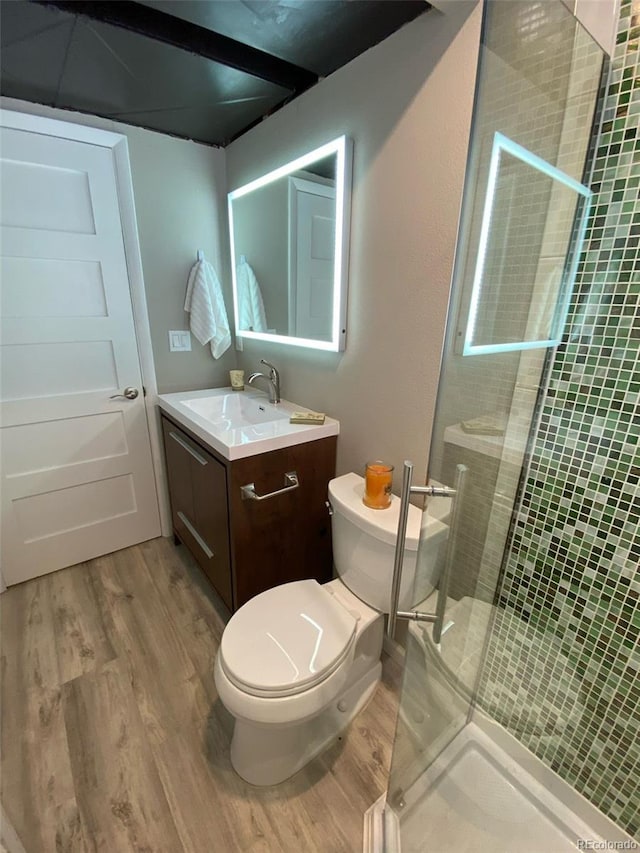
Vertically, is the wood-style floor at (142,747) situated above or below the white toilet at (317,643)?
below

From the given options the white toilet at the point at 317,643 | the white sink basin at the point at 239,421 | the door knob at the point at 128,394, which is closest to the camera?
the white toilet at the point at 317,643

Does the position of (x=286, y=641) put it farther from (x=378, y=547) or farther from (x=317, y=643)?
(x=378, y=547)

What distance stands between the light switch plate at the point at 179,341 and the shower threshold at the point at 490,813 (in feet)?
6.73

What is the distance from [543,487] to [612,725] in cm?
66

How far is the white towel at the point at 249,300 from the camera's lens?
1938mm

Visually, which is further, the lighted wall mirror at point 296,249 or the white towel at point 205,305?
the white towel at point 205,305

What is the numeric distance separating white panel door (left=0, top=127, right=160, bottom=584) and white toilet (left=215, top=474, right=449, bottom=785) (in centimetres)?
126

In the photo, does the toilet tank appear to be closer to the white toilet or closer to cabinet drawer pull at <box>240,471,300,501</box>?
the white toilet

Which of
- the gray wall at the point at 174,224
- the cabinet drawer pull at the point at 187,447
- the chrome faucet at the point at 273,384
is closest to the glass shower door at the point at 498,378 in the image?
the cabinet drawer pull at the point at 187,447

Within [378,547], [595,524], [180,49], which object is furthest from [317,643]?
[180,49]

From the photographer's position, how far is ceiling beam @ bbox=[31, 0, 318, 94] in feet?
3.59

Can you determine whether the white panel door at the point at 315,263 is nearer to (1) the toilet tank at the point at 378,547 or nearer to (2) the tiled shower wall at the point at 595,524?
(1) the toilet tank at the point at 378,547

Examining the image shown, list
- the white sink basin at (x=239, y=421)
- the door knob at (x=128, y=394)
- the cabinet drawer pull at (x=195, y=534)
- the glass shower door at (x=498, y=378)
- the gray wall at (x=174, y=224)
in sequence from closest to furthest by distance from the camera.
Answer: the glass shower door at (x=498, y=378) → the white sink basin at (x=239, y=421) → the cabinet drawer pull at (x=195, y=534) → the gray wall at (x=174, y=224) → the door knob at (x=128, y=394)

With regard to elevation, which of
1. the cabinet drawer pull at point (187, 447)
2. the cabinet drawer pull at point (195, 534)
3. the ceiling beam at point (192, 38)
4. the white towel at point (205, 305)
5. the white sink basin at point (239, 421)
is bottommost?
the cabinet drawer pull at point (195, 534)
